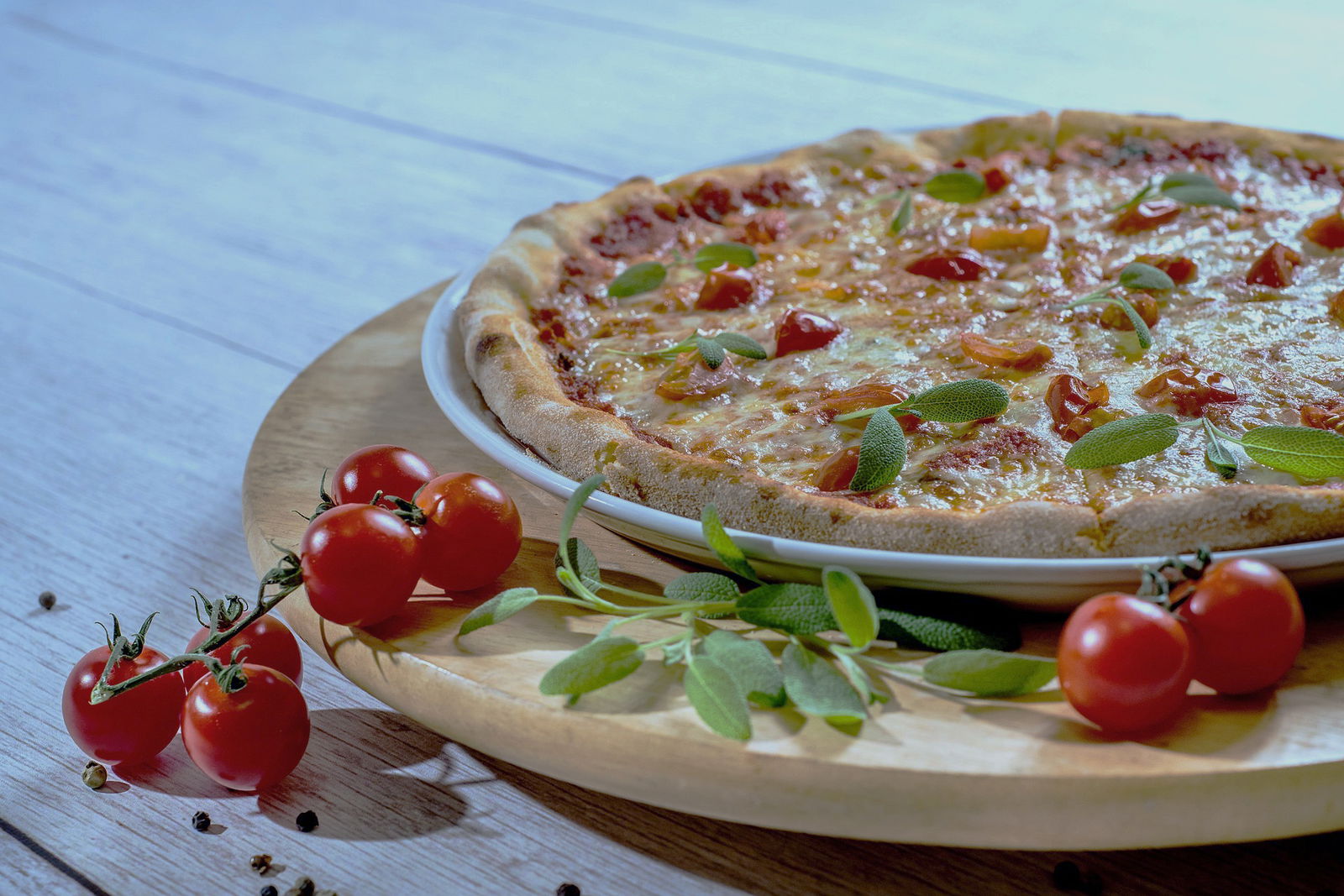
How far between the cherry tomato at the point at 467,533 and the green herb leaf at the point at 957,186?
5.18 feet

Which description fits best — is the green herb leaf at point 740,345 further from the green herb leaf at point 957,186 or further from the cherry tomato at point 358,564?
the green herb leaf at point 957,186

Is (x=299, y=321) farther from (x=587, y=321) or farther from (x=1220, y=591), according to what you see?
(x=1220, y=591)

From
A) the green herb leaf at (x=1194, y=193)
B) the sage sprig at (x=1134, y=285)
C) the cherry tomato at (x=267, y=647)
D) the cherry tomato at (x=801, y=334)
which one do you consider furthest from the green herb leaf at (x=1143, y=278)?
the cherry tomato at (x=267, y=647)

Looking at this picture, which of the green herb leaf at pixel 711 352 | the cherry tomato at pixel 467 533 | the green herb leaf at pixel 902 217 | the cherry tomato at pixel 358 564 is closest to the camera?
the cherry tomato at pixel 358 564

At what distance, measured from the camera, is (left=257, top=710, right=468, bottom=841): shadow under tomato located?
6.27 feet

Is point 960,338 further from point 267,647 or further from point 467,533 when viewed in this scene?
point 267,647

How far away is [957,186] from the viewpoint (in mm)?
3152

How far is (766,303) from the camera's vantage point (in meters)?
2.85

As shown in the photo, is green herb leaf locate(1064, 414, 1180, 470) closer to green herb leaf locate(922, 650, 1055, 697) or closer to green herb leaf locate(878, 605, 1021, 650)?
green herb leaf locate(878, 605, 1021, 650)

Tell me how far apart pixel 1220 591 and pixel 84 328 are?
3314mm

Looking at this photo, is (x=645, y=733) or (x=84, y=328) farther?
(x=84, y=328)

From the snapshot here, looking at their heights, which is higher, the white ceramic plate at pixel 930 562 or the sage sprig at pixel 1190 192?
the sage sprig at pixel 1190 192

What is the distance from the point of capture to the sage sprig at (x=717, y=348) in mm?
2418

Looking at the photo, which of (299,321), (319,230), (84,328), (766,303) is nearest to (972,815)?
(766,303)
